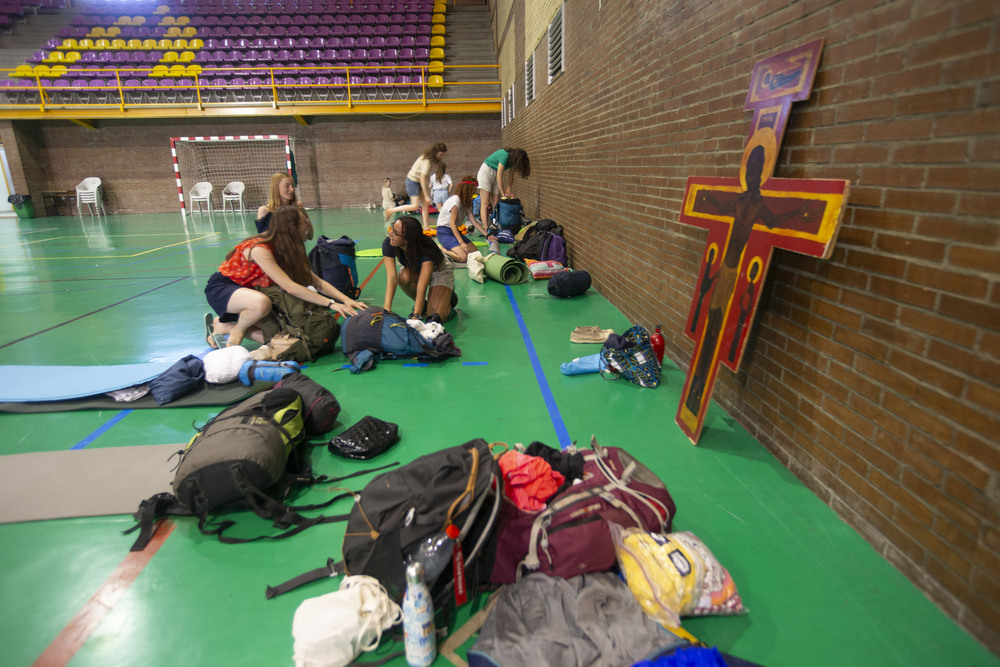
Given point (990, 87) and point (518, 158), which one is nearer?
point (990, 87)

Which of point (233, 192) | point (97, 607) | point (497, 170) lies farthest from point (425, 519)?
point (233, 192)

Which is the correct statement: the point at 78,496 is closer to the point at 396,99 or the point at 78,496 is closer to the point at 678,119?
the point at 678,119

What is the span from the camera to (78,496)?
2.57 meters

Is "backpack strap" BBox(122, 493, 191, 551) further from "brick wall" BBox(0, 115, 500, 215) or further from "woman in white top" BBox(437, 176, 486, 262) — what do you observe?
"brick wall" BBox(0, 115, 500, 215)

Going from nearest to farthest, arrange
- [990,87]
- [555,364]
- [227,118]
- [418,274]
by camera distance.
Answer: [990,87]
[555,364]
[418,274]
[227,118]

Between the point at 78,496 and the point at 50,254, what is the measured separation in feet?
32.6

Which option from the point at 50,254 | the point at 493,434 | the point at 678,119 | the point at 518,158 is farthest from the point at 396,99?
the point at 493,434

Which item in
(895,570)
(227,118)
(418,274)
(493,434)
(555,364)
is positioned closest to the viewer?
(895,570)

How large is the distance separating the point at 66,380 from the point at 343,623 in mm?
3441

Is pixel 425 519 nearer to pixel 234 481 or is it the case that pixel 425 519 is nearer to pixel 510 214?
pixel 234 481

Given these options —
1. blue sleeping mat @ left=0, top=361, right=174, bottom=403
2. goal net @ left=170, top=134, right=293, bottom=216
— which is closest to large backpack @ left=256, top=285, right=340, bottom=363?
blue sleeping mat @ left=0, top=361, right=174, bottom=403

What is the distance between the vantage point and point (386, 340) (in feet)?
13.9

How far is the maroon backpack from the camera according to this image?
1.95 meters

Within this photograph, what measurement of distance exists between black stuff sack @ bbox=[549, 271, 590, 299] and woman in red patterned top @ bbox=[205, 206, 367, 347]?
245 centimetres
